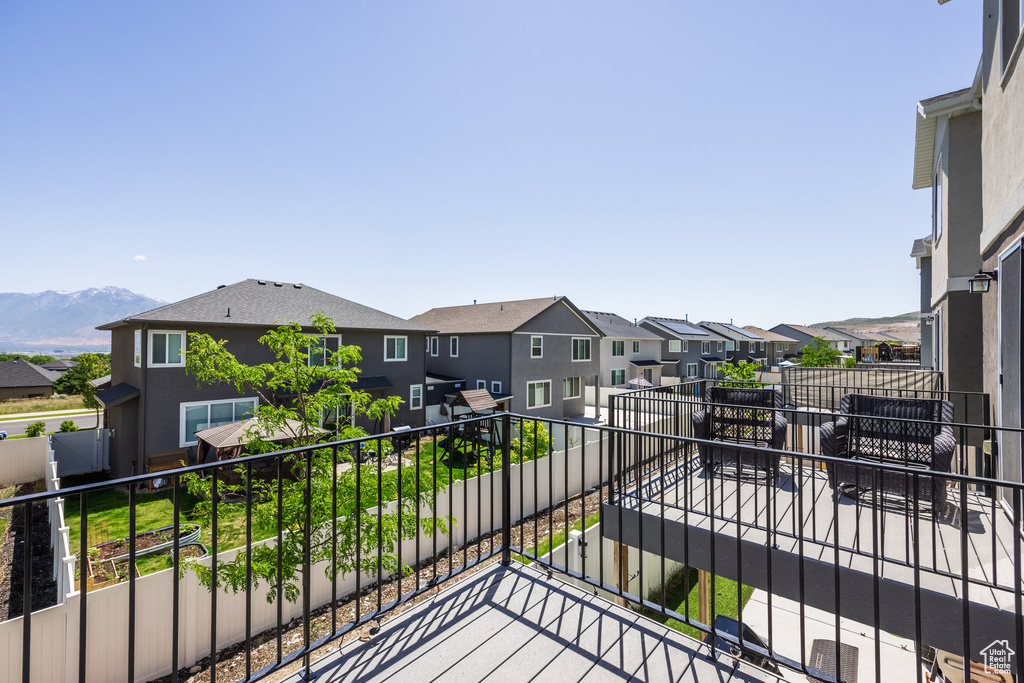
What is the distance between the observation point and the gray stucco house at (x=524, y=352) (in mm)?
20219

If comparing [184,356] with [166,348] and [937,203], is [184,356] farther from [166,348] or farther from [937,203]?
[937,203]

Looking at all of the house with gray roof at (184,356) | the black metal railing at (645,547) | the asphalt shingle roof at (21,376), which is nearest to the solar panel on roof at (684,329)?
the house with gray roof at (184,356)

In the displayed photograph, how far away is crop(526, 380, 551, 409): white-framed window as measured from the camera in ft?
68.5

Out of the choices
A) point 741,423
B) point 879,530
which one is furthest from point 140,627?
point 879,530

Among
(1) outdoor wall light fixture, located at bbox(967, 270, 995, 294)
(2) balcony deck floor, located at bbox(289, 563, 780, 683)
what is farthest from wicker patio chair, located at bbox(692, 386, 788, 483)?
(2) balcony deck floor, located at bbox(289, 563, 780, 683)

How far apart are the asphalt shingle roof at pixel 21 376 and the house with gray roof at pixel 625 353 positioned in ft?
124

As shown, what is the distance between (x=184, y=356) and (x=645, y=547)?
13.3m

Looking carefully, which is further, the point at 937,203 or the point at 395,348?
the point at 395,348

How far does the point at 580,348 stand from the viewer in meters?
23.8

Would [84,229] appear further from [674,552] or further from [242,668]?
[674,552]

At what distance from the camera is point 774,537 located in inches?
139

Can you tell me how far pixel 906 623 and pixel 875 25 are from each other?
905cm

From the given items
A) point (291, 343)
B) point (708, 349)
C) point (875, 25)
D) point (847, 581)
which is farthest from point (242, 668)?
point (708, 349)

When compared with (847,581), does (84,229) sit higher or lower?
higher
